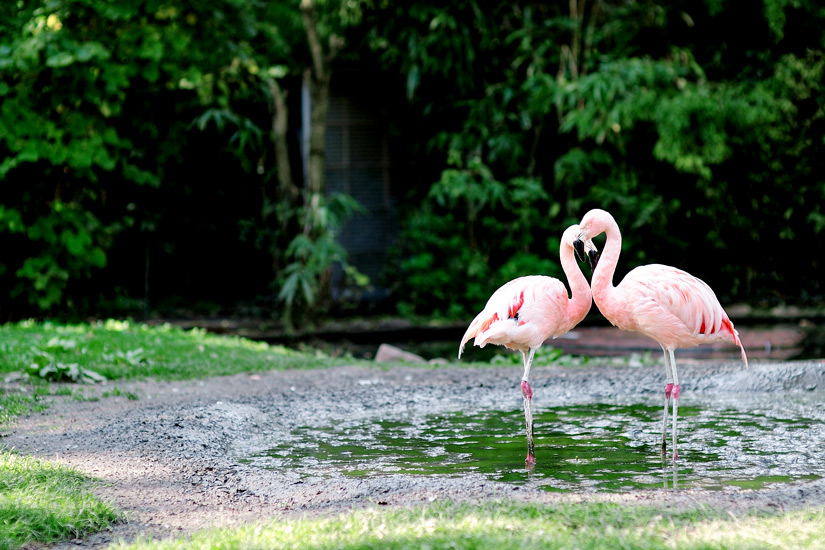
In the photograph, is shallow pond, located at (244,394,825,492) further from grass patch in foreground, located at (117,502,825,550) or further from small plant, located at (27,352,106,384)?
small plant, located at (27,352,106,384)

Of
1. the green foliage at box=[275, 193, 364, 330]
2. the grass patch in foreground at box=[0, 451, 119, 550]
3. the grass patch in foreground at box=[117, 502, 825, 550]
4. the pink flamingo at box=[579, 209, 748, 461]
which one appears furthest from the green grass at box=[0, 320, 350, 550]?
the pink flamingo at box=[579, 209, 748, 461]

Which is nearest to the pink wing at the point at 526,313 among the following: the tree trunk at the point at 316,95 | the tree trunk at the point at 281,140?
the tree trunk at the point at 316,95

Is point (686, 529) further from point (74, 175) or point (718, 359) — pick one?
point (74, 175)

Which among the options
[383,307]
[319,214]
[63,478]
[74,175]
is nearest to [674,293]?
[63,478]

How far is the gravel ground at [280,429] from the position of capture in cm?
369

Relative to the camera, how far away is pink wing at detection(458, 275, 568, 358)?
474 centimetres

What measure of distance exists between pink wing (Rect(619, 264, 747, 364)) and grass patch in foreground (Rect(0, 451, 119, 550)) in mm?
2706

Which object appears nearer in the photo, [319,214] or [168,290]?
[319,214]

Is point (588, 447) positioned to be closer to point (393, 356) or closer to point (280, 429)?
point (280, 429)

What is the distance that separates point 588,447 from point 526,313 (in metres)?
0.87

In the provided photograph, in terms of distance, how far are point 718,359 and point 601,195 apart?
4555mm

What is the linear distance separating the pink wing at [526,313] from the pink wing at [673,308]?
36 cm

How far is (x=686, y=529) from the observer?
313cm

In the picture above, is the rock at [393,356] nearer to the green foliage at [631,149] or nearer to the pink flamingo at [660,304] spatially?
the green foliage at [631,149]
